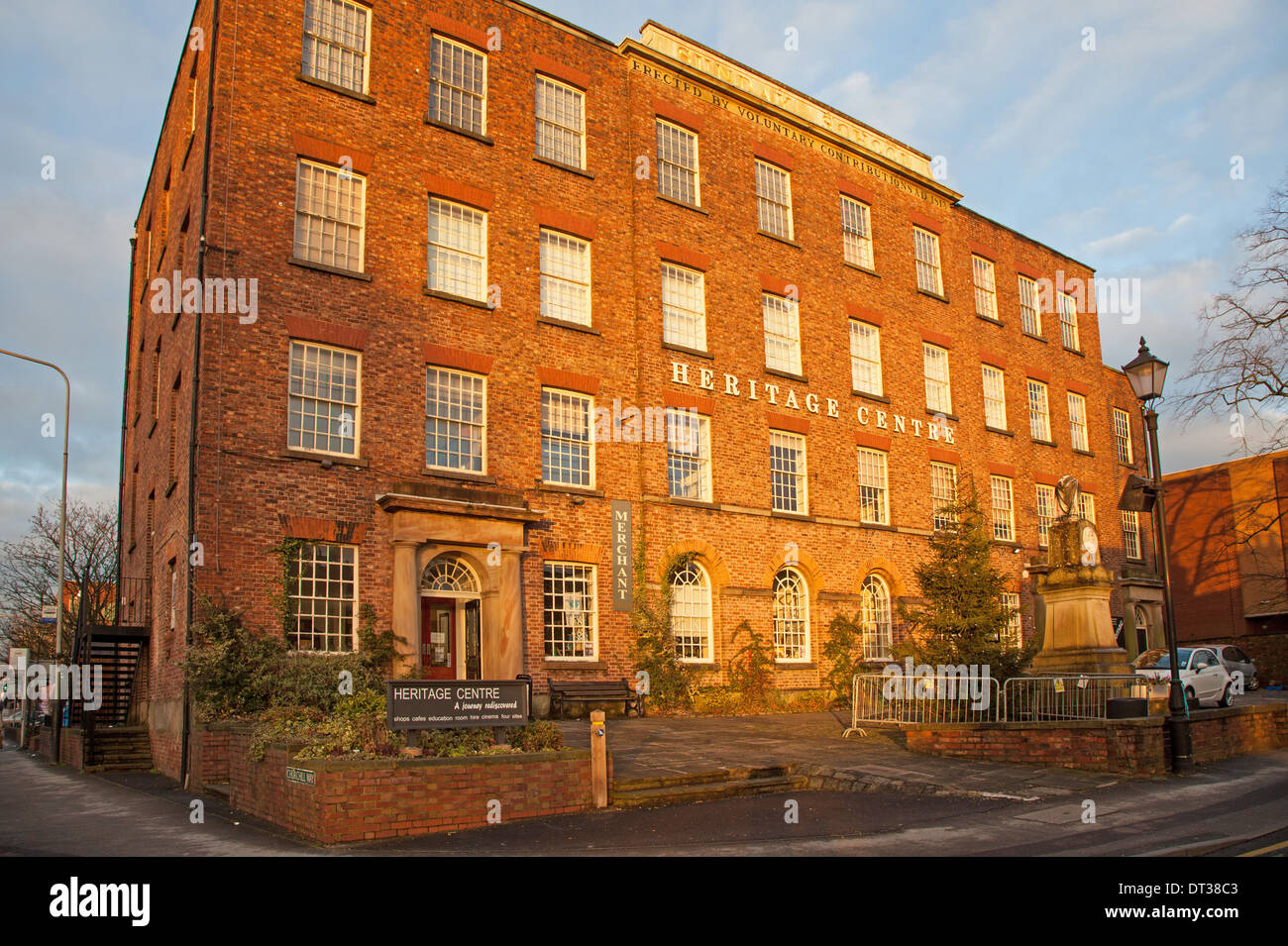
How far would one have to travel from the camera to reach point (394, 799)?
10.4m

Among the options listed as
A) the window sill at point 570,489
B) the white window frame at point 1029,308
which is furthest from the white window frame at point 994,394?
the window sill at point 570,489

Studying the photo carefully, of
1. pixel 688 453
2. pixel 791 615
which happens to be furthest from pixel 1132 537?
pixel 688 453

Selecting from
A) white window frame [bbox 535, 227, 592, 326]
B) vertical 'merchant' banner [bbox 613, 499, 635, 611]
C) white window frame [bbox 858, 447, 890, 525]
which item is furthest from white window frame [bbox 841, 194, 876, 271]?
vertical 'merchant' banner [bbox 613, 499, 635, 611]

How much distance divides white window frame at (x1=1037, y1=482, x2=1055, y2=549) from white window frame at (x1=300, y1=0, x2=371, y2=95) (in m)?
24.9

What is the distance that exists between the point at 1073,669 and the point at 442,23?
58.7 ft

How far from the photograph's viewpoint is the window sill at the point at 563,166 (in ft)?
73.4

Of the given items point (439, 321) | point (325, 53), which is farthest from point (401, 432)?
point (325, 53)

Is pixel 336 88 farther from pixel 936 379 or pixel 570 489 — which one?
pixel 936 379

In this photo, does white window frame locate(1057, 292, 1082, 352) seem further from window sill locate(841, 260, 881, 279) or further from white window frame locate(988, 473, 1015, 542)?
window sill locate(841, 260, 881, 279)

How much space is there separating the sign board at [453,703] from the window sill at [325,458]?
25.3 feet

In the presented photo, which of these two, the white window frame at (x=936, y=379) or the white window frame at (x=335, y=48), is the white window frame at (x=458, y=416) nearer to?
the white window frame at (x=335, y=48)

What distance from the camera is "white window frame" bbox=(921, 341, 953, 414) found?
100 feet

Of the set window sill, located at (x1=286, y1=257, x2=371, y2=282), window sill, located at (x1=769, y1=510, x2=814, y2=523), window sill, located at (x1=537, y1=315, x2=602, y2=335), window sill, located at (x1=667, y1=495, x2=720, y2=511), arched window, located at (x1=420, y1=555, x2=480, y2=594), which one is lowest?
arched window, located at (x1=420, y1=555, x2=480, y2=594)

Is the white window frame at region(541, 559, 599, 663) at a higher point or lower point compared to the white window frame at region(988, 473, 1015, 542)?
lower
